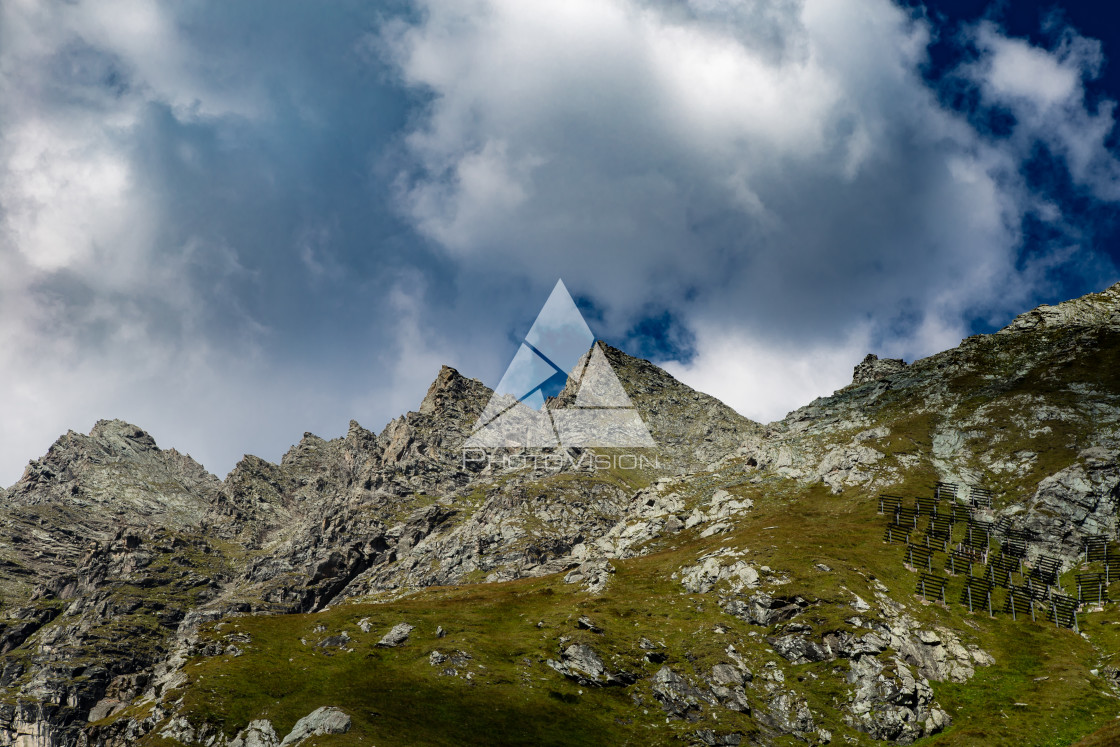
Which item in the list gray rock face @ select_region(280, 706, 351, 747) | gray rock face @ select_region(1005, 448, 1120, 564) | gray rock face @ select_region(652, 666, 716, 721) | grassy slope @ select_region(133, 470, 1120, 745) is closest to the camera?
gray rock face @ select_region(280, 706, 351, 747)

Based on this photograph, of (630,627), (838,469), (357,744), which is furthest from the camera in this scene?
(838,469)

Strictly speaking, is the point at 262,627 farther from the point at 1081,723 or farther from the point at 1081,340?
the point at 1081,340

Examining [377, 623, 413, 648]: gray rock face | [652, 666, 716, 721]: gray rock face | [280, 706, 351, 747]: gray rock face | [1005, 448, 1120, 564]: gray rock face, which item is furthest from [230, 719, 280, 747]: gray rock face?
[1005, 448, 1120, 564]: gray rock face

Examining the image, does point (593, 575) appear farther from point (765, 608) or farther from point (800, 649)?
point (800, 649)

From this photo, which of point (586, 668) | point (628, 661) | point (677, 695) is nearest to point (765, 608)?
point (677, 695)

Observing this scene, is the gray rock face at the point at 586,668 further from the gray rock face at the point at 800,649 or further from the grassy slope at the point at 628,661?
the gray rock face at the point at 800,649

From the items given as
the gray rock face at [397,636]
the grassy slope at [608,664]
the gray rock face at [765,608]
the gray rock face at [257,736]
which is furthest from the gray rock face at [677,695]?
the gray rock face at [257,736]

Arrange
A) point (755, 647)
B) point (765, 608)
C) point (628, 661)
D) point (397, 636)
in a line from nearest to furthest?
1. point (628, 661)
2. point (755, 647)
3. point (765, 608)
4. point (397, 636)

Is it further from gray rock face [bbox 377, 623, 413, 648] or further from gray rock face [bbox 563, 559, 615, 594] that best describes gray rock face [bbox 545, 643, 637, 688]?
gray rock face [bbox 563, 559, 615, 594]

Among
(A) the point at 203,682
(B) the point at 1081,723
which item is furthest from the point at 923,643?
(A) the point at 203,682

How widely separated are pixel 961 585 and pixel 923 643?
25978 millimetres

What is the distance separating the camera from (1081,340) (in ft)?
631

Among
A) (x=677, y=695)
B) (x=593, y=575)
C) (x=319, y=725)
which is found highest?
(x=593, y=575)

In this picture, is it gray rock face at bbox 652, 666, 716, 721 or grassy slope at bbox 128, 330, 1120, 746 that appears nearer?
grassy slope at bbox 128, 330, 1120, 746
